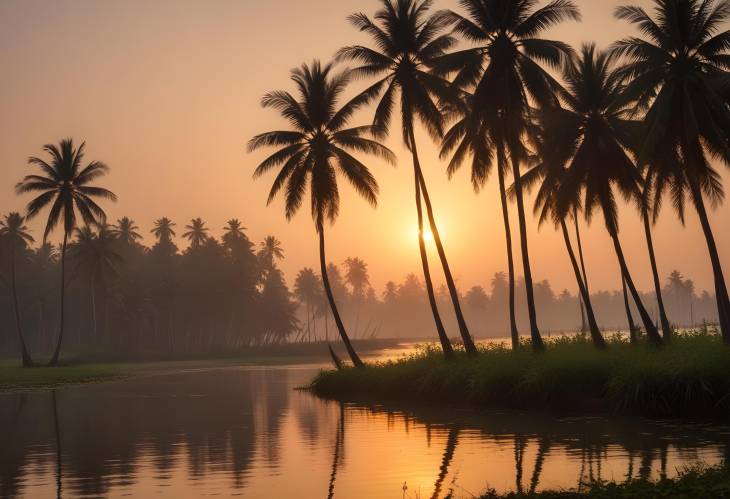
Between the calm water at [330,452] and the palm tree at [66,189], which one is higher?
the palm tree at [66,189]

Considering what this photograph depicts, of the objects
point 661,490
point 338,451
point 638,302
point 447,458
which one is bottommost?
point 338,451

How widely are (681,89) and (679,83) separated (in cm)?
29

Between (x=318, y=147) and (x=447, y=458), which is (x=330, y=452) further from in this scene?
(x=318, y=147)

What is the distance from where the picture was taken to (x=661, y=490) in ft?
35.8

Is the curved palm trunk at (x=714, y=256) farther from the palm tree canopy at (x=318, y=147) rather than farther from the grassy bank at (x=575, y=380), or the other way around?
the palm tree canopy at (x=318, y=147)

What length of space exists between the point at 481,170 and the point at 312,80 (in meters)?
11.7

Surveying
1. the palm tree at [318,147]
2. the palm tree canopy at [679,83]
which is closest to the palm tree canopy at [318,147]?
the palm tree at [318,147]

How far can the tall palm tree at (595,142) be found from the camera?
3362 cm

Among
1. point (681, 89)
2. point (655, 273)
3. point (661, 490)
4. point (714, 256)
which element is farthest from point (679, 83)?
point (661, 490)

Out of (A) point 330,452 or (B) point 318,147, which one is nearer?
(A) point 330,452

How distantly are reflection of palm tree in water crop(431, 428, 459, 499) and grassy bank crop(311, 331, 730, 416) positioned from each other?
5.18 m

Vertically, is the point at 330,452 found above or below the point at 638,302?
below

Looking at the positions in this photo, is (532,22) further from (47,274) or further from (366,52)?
(47,274)

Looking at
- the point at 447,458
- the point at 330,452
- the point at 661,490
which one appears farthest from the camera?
the point at 330,452
